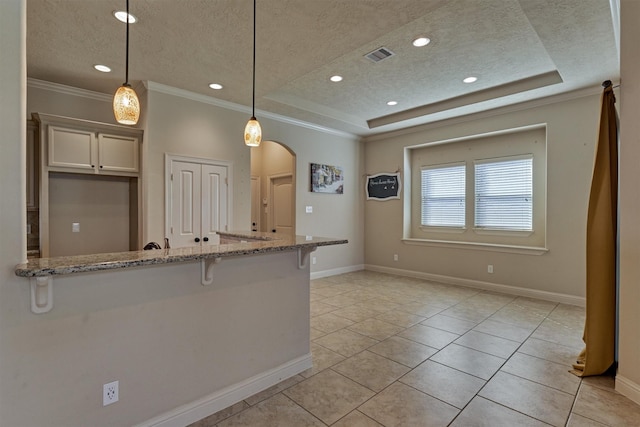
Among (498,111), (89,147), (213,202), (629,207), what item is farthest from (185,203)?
(498,111)

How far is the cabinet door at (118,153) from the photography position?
395 cm

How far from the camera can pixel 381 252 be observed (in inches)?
258

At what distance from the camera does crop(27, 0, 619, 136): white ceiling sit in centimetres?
250

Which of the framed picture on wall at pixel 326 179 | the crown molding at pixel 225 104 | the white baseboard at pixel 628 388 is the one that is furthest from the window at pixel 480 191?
the white baseboard at pixel 628 388

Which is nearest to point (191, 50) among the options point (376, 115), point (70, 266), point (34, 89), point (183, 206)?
point (183, 206)

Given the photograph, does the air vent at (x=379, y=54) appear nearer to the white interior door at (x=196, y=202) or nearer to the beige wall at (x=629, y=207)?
the beige wall at (x=629, y=207)

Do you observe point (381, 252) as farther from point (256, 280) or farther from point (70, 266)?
point (70, 266)

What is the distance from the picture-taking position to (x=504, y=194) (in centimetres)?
505

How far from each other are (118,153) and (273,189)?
3.07m

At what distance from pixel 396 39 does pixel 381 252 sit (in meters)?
4.32

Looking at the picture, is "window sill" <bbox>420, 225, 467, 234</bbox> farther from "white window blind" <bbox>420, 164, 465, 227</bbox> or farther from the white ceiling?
the white ceiling

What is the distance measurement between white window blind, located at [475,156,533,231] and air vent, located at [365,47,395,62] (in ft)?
9.31

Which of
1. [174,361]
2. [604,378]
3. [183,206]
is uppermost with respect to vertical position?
[183,206]

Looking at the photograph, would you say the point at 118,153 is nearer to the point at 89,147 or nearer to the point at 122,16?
the point at 89,147
